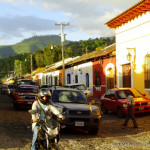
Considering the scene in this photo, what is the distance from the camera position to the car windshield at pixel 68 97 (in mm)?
12750

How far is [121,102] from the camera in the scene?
17.9 metres

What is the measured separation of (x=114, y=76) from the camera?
29.1 meters

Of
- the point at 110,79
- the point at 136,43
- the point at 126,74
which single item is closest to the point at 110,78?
the point at 110,79

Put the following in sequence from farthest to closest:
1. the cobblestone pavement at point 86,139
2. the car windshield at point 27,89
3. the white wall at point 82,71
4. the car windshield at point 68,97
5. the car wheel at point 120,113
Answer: the white wall at point 82,71 → the car windshield at point 27,89 → the car wheel at point 120,113 → the car windshield at point 68,97 → the cobblestone pavement at point 86,139

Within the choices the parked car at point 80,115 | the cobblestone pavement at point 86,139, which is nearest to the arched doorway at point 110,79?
the cobblestone pavement at point 86,139

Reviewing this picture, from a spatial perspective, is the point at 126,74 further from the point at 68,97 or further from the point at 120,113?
the point at 68,97

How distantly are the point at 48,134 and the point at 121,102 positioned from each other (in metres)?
11.8

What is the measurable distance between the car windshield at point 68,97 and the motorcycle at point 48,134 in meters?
5.66

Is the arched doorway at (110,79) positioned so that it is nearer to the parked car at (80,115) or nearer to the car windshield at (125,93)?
the car windshield at (125,93)

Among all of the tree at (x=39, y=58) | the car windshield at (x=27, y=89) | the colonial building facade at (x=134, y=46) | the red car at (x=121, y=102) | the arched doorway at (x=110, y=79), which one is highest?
the tree at (x=39, y=58)

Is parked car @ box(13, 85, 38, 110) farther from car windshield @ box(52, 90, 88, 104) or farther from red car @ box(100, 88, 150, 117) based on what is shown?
car windshield @ box(52, 90, 88, 104)

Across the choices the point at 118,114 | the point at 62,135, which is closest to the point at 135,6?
the point at 118,114

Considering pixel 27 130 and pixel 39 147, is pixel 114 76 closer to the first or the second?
pixel 27 130

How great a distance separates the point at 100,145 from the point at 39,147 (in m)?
2.87
